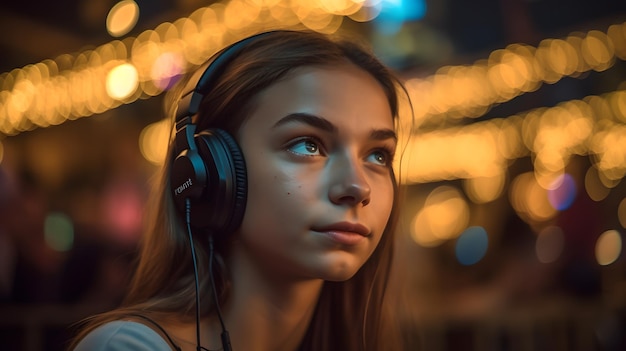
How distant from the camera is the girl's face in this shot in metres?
0.77

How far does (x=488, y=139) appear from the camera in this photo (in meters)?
4.39

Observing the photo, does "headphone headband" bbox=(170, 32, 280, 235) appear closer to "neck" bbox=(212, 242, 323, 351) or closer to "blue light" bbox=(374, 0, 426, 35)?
"neck" bbox=(212, 242, 323, 351)

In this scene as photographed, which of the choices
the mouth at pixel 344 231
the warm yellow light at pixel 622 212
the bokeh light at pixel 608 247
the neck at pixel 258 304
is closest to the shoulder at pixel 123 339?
the neck at pixel 258 304

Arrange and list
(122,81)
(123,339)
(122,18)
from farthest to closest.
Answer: (122,81) < (122,18) < (123,339)

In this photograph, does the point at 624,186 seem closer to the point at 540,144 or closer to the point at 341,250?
the point at 540,144

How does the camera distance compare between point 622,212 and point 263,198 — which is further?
point 622,212

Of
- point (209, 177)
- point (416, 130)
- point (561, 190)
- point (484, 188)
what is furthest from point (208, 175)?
point (484, 188)

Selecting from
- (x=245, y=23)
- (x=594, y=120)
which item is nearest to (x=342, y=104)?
(x=245, y=23)

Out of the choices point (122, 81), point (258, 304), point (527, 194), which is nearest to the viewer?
point (258, 304)

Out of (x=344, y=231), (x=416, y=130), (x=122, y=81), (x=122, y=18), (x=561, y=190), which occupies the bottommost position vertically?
(x=344, y=231)

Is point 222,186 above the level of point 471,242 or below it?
below

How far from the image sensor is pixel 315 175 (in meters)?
0.79

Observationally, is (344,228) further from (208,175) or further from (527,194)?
(527,194)

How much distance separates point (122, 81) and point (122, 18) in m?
0.50
